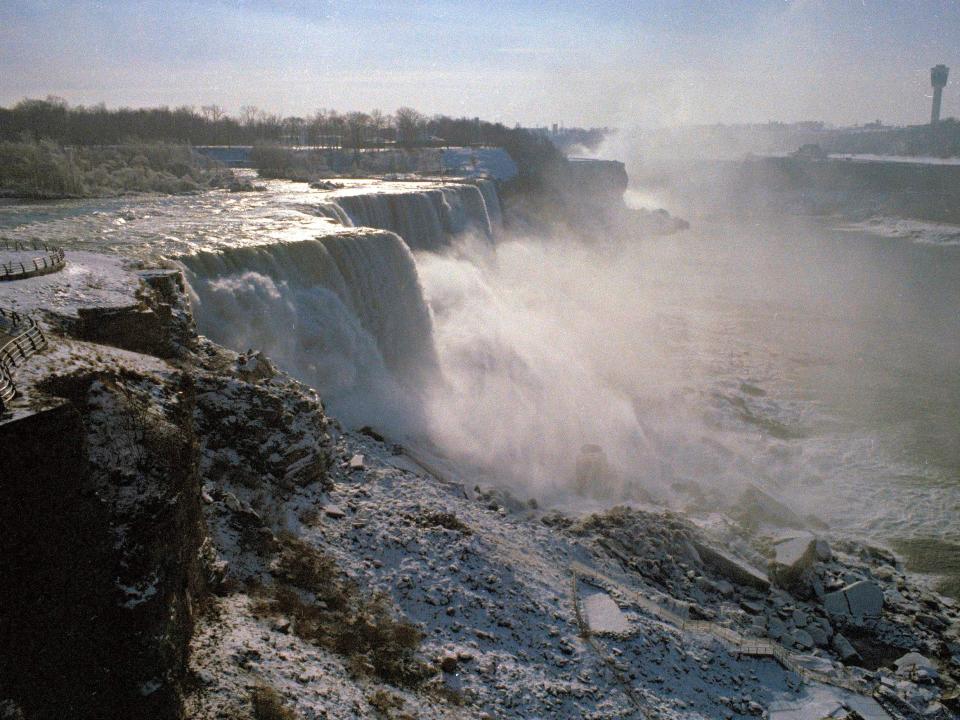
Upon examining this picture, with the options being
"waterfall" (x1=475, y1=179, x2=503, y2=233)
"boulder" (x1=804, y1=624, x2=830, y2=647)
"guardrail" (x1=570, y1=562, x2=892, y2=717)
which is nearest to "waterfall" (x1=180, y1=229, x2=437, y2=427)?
"guardrail" (x1=570, y1=562, x2=892, y2=717)

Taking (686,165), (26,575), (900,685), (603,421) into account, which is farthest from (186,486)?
(686,165)

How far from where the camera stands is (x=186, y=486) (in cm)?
689

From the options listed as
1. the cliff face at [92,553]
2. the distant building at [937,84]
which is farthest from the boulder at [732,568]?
the distant building at [937,84]

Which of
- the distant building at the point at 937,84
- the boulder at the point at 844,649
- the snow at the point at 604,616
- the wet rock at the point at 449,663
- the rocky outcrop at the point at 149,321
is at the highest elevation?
the distant building at the point at 937,84

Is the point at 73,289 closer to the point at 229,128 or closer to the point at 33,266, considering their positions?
the point at 33,266

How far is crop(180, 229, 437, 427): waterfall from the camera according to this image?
47.1 ft

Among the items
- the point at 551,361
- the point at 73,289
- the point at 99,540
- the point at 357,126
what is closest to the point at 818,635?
the point at 99,540

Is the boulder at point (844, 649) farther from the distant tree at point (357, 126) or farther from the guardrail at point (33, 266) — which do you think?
the distant tree at point (357, 126)

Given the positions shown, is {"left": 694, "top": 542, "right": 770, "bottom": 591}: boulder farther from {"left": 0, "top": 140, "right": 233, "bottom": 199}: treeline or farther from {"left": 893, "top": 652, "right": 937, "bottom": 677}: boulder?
{"left": 0, "top": 140, "right": 233, "bottom": 199}: treeline

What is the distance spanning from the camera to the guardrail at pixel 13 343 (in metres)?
5.62

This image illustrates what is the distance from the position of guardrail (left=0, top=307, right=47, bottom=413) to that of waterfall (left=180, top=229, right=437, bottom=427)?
5308 millimetres

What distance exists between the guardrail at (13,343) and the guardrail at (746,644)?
27.9 ft

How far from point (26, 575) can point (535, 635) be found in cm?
651

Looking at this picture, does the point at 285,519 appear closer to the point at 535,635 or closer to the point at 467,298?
the point at 535,635
